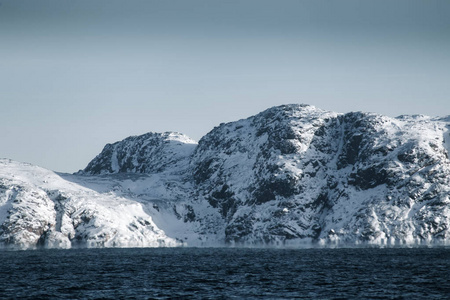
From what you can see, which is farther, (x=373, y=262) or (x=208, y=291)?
(x=373, y=262)

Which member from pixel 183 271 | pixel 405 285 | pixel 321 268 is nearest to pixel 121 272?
pixel 183 271

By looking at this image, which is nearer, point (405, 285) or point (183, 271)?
point (405, 285)

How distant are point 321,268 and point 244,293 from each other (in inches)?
1797

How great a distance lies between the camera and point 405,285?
9550 cm

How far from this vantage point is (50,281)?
105m

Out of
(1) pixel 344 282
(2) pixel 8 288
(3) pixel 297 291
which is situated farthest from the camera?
(1) pixel 344 282

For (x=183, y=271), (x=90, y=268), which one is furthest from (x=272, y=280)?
(x=90, y=268)

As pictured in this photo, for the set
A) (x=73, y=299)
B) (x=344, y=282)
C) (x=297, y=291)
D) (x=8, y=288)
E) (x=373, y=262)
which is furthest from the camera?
(x=373, y=262)

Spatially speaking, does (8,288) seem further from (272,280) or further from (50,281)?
(272,280)

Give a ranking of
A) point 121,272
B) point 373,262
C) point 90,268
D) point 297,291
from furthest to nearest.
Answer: point 373,262
point 90,268
point 121,272
point 297,291

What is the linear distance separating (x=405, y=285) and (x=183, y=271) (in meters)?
47.2

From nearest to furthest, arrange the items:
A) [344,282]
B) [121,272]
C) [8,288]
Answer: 1. [8,288]
2. [344,282]
3. [121,272]

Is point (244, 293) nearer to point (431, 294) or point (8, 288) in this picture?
point (431, 294)

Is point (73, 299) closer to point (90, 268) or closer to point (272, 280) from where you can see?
point (272, 280)
